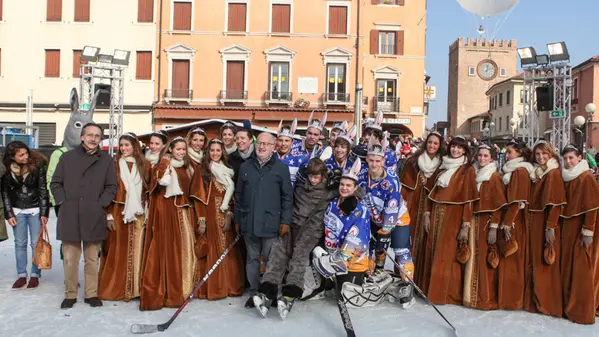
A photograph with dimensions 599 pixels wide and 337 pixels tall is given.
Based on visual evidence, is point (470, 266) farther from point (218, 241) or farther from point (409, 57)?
point (409, 57)

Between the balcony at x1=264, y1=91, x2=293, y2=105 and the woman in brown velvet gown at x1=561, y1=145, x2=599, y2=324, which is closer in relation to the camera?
the woman in brown velvet gown at x1=561, y1=145, x2=599, y2=324

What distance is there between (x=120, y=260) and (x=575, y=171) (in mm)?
4477

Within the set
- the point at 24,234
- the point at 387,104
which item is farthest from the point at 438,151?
the point at 387,104

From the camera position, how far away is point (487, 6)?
10289 millimetres

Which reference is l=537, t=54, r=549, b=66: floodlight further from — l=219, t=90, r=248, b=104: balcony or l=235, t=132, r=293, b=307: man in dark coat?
l=219, t=90, r=248, b=104: balcony

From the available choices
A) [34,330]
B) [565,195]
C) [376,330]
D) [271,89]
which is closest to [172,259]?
[34,330]

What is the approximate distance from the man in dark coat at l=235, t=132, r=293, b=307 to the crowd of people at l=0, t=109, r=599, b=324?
0.01m

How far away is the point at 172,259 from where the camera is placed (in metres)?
5.12

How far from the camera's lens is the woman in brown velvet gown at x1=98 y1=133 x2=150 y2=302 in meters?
5.11

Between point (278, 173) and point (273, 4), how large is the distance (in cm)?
2226

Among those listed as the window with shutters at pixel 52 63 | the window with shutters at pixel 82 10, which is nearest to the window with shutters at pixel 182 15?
the window with shutters at pixel 82 10

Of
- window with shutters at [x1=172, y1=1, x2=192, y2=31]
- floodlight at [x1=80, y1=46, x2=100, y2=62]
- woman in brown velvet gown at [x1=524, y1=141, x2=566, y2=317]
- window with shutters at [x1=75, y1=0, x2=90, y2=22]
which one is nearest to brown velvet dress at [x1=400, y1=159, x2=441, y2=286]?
woman in brown velvet gown at [x1=524, y1=141, x2=566, y2=317]

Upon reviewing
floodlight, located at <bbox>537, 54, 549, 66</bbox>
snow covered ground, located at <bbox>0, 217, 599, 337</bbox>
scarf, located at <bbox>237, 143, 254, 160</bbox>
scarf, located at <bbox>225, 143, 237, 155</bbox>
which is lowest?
snow covered ground, located at <bbox>0, 217, 599, 337</bbox>

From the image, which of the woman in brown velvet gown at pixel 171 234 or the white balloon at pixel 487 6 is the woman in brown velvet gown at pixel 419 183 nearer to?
the woman in brown velvet gown at pixel 171 234
